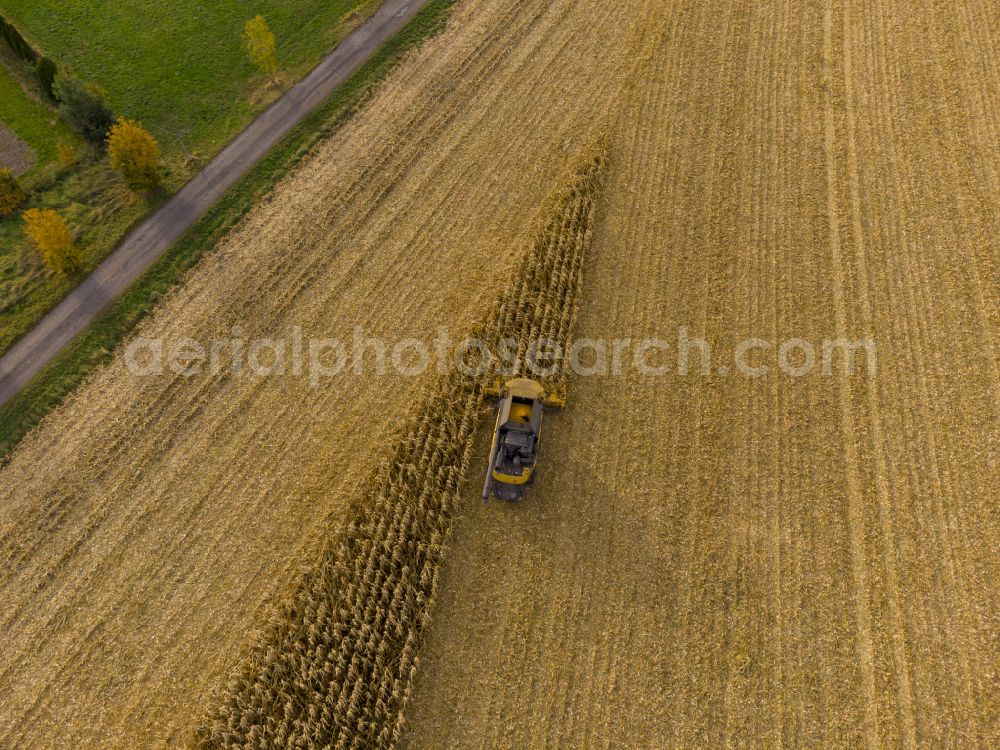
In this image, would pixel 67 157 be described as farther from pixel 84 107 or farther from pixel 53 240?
pixel 53 240

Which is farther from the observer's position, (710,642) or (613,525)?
(613,525)

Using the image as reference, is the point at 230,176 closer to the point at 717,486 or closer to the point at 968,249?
the point at 717,486

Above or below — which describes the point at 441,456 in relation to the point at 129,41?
below

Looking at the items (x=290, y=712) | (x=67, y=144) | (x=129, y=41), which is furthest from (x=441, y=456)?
(x=129, y=41)

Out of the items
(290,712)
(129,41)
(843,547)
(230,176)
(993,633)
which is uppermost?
(129,41)

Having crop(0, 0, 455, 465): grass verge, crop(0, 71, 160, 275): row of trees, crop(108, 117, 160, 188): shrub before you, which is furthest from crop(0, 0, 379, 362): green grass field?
crop(0, 0, 455, 465): grass verge

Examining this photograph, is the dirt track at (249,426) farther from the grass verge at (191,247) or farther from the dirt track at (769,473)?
the dirt track at (769,473)
